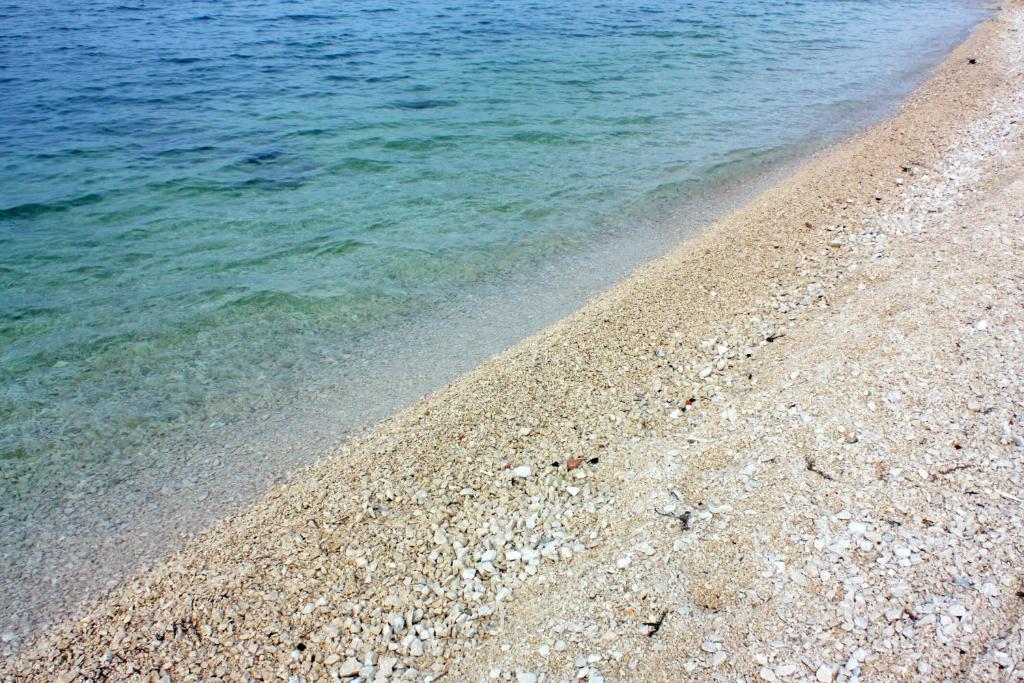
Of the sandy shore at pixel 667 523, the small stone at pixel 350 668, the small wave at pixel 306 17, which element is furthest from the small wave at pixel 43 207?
the small wave at pixel 306 17

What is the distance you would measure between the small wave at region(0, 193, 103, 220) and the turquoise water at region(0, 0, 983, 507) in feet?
0.13

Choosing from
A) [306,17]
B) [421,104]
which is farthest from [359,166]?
[306,17]

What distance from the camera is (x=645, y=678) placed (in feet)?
11.3

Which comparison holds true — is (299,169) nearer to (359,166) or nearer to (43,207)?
(359,166)

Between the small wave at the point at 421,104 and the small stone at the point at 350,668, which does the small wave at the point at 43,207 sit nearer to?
A: the small wave at the point at 421,104

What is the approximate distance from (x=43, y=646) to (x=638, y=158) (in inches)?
439

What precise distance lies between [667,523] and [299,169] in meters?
10.1

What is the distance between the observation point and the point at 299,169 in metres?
12.5

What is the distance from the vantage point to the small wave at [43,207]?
1055cm

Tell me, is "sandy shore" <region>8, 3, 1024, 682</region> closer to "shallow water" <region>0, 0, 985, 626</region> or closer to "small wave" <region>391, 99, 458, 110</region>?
"shallow water" <region>0, 0, 985, 626</region>

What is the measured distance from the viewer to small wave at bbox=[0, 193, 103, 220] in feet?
34.6

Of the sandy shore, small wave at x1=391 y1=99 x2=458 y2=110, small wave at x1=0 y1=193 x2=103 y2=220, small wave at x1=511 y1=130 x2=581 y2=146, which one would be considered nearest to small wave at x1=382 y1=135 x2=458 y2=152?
small wave at x1=511 y1=130 x2=581 y2=146

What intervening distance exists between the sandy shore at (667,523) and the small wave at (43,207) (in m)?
7.61

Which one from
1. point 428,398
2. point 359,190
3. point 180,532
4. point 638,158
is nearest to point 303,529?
point 180,532
